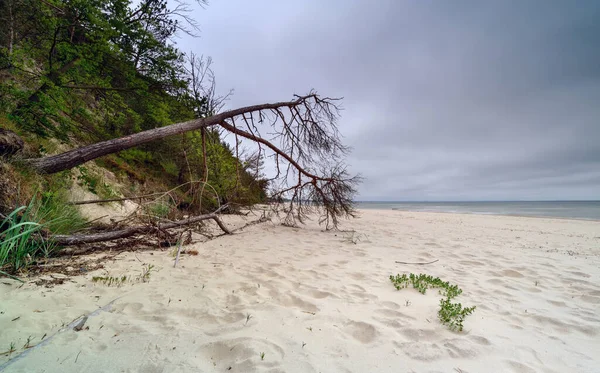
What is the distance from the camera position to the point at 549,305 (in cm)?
311

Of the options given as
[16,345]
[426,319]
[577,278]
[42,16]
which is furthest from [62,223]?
[577,278]

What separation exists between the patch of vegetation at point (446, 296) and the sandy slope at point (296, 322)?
0.10 meters

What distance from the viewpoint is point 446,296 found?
3.20m

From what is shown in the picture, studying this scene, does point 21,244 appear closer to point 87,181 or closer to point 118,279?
point 118,279

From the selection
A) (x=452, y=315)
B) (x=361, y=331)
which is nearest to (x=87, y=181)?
(x=361, y=331)

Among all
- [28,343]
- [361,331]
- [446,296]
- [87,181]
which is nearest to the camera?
[28,343]

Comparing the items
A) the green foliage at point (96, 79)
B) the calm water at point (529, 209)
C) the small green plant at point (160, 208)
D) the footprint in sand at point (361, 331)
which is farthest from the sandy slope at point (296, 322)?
the calm water at point (529, 209)

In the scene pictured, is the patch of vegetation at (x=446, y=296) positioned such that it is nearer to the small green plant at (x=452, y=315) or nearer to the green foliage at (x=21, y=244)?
the small green plant at (x=452, y=315)

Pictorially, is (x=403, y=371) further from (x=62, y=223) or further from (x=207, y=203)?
(x=207, y=203)

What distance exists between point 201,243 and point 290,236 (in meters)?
2.57

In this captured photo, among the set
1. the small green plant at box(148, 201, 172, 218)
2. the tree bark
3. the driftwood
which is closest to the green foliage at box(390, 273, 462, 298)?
the driftwood

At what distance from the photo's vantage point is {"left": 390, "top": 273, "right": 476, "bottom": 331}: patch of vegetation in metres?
2.48

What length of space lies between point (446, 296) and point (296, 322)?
2105mm

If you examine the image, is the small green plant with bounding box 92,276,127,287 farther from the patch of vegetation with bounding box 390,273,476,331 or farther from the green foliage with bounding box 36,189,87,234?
the patch of vegetation with bounding box 390,273,476,331
